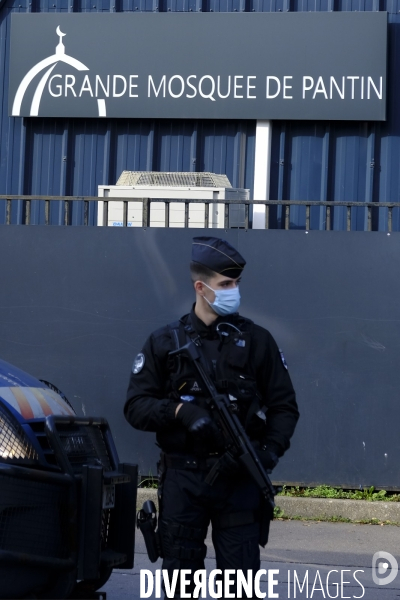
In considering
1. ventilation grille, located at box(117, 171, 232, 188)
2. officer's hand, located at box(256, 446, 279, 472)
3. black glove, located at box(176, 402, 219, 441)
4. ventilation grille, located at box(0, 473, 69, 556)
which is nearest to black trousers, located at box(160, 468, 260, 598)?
officer's hand, located at box(256, 446, 279, 472)

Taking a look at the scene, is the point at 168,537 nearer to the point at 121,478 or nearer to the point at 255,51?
the point at 121,478

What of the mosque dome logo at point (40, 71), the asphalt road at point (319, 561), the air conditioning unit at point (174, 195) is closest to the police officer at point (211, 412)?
the asphalt road at point (319, 561)

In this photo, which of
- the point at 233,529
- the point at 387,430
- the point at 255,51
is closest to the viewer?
the point at 233,529

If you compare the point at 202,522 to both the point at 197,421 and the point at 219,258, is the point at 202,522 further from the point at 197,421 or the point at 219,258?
the point at 219,258

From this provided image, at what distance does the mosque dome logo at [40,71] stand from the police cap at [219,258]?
620 cm

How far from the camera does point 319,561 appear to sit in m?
6.00

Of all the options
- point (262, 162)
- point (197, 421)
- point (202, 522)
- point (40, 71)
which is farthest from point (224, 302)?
point (40, 71)

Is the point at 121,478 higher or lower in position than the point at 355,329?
lower

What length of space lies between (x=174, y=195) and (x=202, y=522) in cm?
511

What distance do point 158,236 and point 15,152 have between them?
11.2ft

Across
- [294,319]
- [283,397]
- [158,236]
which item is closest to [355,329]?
[294,319]

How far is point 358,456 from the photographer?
7.20m

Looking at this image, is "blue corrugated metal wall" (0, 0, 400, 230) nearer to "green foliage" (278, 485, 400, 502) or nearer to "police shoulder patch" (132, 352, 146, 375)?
"green foliage" (278, 485, 400, 502)

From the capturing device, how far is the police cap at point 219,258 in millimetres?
3938
